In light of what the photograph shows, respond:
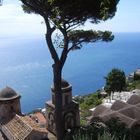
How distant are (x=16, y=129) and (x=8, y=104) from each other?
215cm

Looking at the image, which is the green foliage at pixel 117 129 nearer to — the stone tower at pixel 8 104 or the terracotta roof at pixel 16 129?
the terracotta roof at pixel 16 129

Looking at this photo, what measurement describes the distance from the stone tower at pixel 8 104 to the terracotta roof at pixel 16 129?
0.82m

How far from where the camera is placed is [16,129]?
16.8m

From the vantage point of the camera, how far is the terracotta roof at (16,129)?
16.1m

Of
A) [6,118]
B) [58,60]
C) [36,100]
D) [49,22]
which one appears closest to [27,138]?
[6,118]

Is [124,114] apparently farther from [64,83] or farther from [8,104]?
[8,104]

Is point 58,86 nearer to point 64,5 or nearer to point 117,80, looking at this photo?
point 64,5

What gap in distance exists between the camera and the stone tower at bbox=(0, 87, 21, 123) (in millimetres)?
18297

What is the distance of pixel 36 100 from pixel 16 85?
20.3 meters

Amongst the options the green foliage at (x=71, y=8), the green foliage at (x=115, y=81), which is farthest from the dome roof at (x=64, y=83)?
the green foliage at (x=115, y=81)

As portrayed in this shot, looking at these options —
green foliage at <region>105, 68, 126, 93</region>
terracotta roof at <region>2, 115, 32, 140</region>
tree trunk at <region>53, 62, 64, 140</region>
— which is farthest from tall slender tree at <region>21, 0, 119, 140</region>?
green foliage at <region>105, 68, 126, 93</region>

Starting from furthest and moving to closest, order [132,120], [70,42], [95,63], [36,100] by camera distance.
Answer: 1. [95,63]
2. [36,100]
3. [132,120]
4. [70,42]

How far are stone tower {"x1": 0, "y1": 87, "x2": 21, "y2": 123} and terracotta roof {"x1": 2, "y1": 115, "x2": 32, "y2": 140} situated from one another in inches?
32.2

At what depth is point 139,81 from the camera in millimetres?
50719
